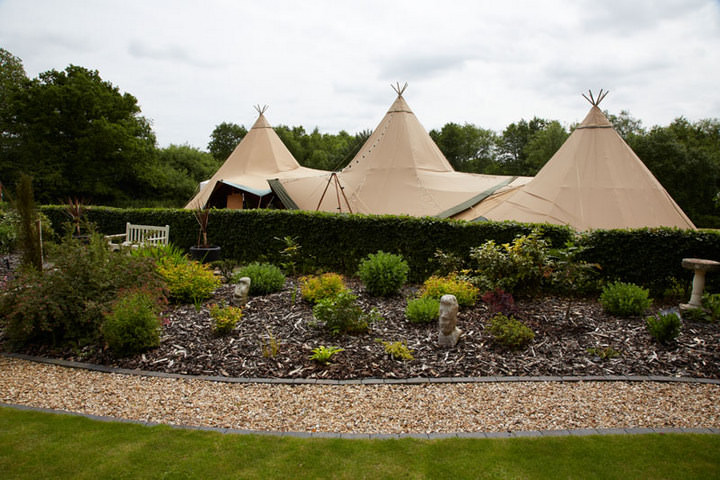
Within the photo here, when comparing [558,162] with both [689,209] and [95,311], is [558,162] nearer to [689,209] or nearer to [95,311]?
[95,311]

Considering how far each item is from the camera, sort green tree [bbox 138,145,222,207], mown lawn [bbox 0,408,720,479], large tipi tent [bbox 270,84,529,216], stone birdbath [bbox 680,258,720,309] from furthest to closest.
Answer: green tree [bbox 138,145,222,207] < large tipi tent [bbox 270,84,529,216] < stone birdbath [bbox 680,258,720,309] < mown lawn [bbox 0,408,720,479]

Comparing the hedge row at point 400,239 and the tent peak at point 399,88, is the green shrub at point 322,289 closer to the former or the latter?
the hedge row at point 400,239

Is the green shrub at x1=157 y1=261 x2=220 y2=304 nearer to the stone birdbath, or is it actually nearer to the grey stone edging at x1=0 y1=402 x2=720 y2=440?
the grey stone edging at x1=0 y1=402 x2=720 y2=440

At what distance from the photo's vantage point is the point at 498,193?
12.2m

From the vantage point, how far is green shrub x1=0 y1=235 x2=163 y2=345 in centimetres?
467

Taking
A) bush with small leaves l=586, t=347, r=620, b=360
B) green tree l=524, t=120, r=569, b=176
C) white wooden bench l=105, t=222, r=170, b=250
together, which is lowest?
bush with small leaves l=586, t=347, r=620, b=360

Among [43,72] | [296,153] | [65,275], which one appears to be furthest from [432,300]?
[296,153]

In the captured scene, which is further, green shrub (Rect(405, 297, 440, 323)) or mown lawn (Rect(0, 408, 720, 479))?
green shrub (Rect(405, 297, 440, 323))

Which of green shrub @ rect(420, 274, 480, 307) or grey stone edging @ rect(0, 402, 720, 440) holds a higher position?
green shrub @ rect(420, 274, 480, 307)

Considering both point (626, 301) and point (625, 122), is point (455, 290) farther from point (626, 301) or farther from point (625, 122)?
point (625, 122)

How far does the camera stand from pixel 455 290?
6.06m

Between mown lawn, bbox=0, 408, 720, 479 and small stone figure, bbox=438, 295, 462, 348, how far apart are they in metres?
1.76

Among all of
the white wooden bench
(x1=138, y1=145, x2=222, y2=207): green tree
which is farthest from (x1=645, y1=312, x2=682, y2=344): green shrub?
(x1=138, y1=145, x2=222, y2=207): green tree

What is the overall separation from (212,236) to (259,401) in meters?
7.38
